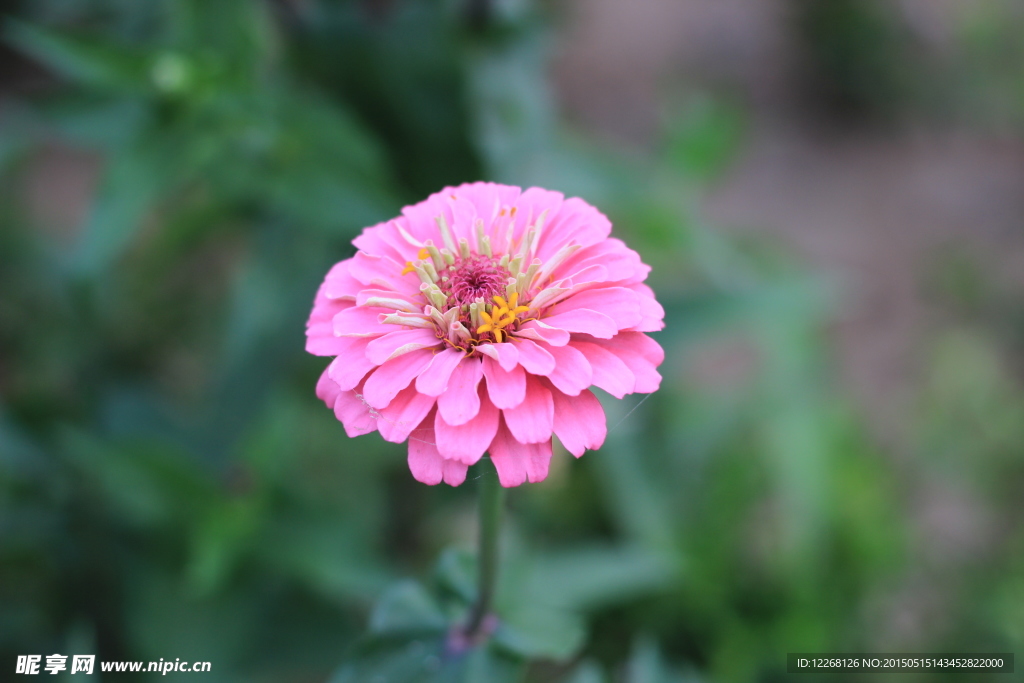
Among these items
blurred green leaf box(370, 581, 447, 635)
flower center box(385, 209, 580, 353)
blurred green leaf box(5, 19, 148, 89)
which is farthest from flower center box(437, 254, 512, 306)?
blurred green leaf box(5, 19, 148, 89)

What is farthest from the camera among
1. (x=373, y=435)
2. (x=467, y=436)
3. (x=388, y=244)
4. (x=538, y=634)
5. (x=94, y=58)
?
(x=373, y=435)

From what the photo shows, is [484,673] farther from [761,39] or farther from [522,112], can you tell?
[761,39]

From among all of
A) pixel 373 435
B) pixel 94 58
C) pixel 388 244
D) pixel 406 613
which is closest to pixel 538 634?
pixel 406 613

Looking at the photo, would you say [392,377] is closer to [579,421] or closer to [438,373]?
[438,373]

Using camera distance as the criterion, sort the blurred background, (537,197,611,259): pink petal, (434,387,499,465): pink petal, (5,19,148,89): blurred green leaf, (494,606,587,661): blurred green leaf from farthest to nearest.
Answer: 1. the blurred background
2. (5,19,148,89): blurred green leaf
3. (494,606,587,661): blurred green leaf
4. (537,197,611,259): pink petal
5. (434,387,499,465): pink petal

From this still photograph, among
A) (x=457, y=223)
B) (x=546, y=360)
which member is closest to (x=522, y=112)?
(x=457, y=223)

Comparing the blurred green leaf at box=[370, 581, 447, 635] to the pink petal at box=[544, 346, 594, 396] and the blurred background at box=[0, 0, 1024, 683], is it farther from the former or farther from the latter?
the pink petal at box=[544, 346, 594, 396]

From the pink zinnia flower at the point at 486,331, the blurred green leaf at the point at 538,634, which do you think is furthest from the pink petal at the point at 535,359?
the blurred green leaf at the point at 538,634
